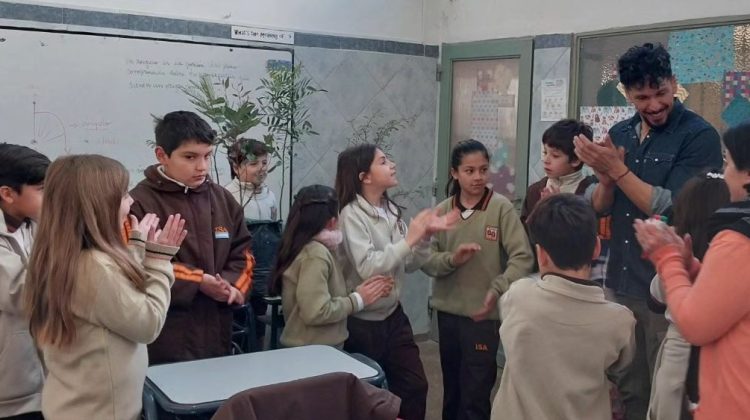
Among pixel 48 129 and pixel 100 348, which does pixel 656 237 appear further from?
pixel 48 129

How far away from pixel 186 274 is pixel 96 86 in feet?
6.18

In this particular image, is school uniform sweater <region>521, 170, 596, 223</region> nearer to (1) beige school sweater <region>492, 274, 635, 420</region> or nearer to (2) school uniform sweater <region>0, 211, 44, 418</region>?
(1) beige school sweater <region>492, 274, 635, 420</region>

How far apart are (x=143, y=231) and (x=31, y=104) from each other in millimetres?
2013

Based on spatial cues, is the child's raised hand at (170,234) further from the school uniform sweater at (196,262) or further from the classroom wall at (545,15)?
the classroom wall at (545,15)

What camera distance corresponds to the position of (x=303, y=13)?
4.71 metres

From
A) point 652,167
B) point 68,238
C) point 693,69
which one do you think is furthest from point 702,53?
point 68,238

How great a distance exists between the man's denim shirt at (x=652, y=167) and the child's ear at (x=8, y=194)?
197 centimetres

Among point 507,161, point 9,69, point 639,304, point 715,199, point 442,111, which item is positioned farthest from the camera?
point 442,111

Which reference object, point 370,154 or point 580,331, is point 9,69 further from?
point 580,331

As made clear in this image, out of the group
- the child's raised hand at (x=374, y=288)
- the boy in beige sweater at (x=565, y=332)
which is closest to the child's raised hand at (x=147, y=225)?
the child's raised hand at (x=374, y=288)

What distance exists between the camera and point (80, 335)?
2.03m

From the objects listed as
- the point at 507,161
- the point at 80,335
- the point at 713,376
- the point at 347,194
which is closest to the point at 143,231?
the point at 80,335

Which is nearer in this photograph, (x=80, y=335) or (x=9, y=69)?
(x=80, y=335)

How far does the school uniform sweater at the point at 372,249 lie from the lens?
2.99 meters
